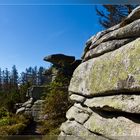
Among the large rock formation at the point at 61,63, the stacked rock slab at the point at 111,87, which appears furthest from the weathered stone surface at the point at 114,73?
the large rock formation at the point at 61,63

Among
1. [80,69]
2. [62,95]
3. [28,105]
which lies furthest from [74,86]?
[28,105]

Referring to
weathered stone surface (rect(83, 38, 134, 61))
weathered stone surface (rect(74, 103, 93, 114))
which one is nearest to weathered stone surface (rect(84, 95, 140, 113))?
weathered stone surface (rect(74, 103, 93, 114))

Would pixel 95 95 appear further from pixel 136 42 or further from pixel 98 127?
pixel 136 42

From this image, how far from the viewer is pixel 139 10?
613cm

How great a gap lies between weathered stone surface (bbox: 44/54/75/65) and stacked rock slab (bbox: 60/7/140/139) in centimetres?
1403

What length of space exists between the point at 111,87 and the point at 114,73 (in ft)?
0.84

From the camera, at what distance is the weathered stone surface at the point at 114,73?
529 centimetres

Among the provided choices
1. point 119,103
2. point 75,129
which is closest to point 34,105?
point 75,129

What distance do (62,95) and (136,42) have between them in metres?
10.8

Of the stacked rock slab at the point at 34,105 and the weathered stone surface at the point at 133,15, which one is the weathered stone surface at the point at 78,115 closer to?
the weathered stone surface at the point at 133,15

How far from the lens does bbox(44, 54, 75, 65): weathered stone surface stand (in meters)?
22.2

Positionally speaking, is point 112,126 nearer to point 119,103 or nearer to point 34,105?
point 119,103

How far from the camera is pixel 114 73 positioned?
5898 mm

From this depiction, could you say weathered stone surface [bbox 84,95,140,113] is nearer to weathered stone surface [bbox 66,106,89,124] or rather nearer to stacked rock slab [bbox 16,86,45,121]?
weathered stone surface [bbox 66,106,89,124]
